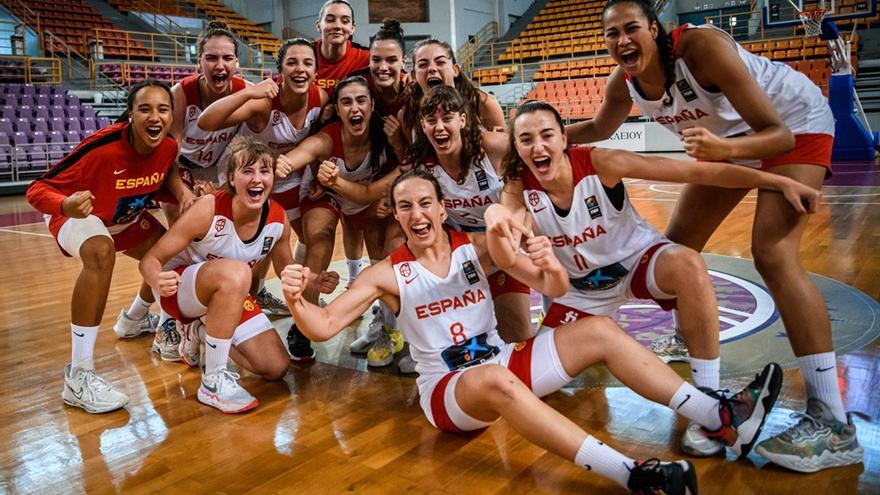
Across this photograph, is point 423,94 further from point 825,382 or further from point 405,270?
point 825,382

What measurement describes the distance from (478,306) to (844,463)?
1.43 meters

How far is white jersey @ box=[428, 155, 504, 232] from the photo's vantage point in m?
3.49

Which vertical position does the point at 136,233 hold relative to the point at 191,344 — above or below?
above

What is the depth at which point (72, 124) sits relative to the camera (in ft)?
48.3

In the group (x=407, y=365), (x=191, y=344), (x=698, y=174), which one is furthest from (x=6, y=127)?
(x=698, y=174)

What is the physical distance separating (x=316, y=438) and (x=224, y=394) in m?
0.66

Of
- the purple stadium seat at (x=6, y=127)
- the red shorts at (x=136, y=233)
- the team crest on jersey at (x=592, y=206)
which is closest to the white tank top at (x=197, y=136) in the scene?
the red shorts at (x=136, y=233)

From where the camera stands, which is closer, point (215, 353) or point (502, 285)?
point (215, 353)

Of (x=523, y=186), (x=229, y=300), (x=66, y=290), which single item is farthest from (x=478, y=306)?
(x=66, y=290)

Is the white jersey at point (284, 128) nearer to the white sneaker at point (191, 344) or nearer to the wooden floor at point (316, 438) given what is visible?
the white sneaker at point (191, 344)

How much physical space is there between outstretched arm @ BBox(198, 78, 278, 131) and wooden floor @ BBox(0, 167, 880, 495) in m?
1.45

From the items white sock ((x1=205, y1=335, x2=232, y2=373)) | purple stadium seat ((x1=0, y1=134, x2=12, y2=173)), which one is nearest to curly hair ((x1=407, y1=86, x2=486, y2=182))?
white sock ((x1=205, y1=335, x2=232, y2=373))

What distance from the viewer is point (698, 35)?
9.07 ft

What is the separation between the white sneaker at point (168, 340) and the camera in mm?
4004
